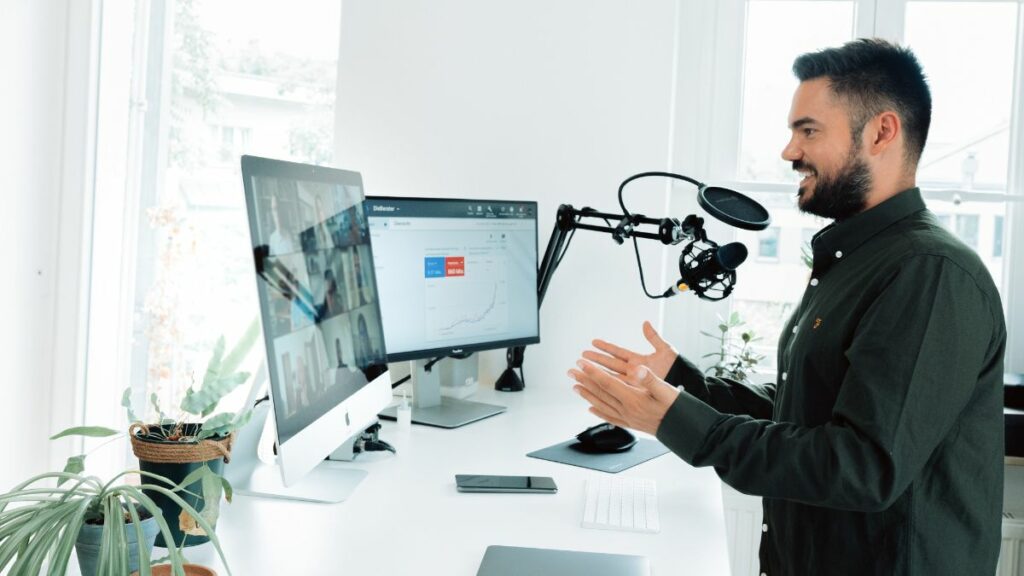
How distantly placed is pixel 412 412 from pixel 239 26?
2.15 metres

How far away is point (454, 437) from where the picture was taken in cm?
196

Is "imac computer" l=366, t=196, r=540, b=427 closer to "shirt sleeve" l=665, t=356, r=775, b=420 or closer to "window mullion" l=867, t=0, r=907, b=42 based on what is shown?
"shirt sleeve" l=665, t=356, r=775, b=420

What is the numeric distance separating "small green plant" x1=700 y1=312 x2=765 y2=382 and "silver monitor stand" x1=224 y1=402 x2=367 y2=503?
1413mm

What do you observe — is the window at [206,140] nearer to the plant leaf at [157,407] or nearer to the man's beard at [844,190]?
the plant leaf at [157,407]

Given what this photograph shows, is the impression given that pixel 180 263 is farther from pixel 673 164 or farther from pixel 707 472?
pixel 707 472

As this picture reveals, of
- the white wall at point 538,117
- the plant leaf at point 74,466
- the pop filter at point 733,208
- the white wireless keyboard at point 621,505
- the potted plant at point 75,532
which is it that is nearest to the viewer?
the potted plant at point 75,532

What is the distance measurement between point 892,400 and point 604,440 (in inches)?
28.6

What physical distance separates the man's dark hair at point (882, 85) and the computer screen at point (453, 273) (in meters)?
0.97

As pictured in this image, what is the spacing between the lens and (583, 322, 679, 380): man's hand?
1670mm

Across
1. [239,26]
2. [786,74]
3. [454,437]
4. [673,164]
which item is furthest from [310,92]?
[454,437]

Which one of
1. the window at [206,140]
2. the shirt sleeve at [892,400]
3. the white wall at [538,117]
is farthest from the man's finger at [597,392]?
the window at [206,140]

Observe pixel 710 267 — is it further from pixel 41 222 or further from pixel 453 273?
pixel 41 222

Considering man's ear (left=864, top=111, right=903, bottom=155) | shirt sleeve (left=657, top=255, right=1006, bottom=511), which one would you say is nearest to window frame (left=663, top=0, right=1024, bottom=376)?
man's ear (left=864, top=111, right=903, bottom=155)

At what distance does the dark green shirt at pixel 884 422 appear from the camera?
1.29 metres
